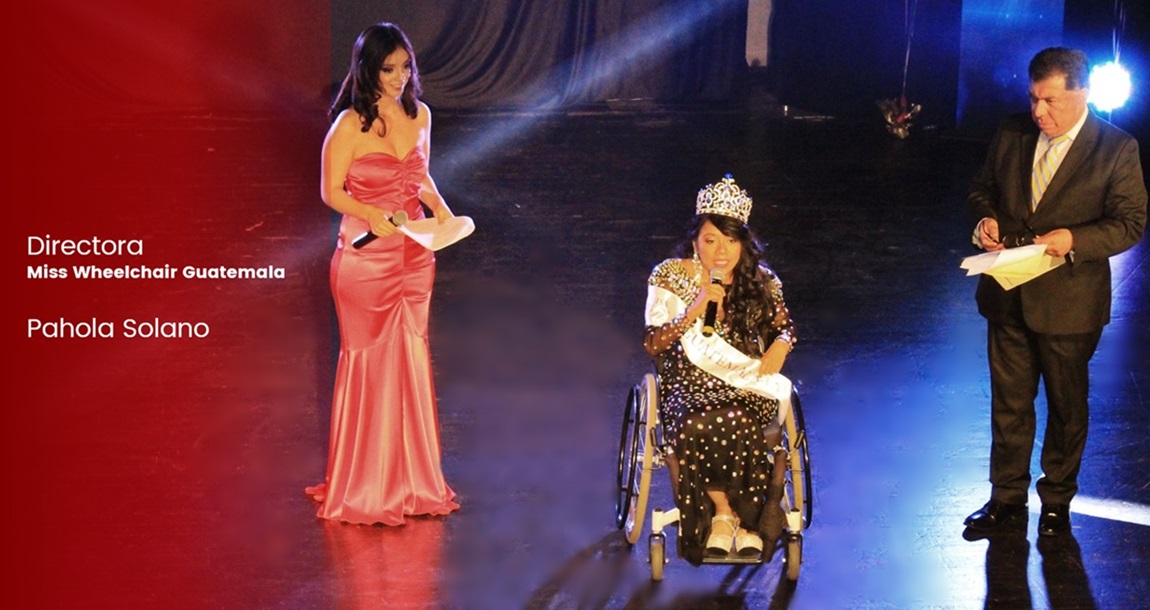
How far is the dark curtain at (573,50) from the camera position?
14016 millimetres

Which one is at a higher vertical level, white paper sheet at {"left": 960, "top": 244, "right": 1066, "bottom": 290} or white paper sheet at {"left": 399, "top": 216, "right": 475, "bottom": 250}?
white paper sheet at {"left": 399, "top": 216, "right": 475, "bottom": 250}

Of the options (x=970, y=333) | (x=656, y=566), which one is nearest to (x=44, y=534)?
(x=656, y=566)

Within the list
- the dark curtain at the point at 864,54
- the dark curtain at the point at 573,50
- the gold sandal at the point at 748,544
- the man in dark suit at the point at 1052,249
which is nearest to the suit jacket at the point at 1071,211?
the man in dark suit at the point at 1052,249

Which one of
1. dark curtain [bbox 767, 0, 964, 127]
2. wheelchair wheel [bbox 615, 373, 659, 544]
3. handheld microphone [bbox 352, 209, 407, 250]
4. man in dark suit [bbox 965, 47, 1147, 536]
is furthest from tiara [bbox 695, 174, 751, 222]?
dark curtain [bbox 767, 0, 964, 127]

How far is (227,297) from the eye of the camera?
7.54 metres

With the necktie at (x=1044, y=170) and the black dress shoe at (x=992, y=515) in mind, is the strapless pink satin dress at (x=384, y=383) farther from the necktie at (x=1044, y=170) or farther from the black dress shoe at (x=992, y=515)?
the necktie at (x=1044, y=170)

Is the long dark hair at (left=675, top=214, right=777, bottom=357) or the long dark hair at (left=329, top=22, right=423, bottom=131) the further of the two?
the long dark hair at (left=329, top=22, right=423, bottom=131)

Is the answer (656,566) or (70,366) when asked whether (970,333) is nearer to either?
(656,566)

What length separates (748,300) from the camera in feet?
14.5

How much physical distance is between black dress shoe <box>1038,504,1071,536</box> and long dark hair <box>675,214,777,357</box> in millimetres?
1088

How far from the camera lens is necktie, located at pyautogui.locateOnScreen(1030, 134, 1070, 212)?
179 inches

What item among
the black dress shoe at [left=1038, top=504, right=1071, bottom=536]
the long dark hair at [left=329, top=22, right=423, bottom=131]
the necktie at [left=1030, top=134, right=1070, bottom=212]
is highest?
the long dark hair at [left=329, top=22, right=423, bottom=131]

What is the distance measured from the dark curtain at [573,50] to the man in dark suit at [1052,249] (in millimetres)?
9421

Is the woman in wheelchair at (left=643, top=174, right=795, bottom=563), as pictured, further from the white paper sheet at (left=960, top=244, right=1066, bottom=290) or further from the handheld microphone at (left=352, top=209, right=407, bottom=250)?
the handheld microphone at (left=352, top=209, right=407, bottom=250)
